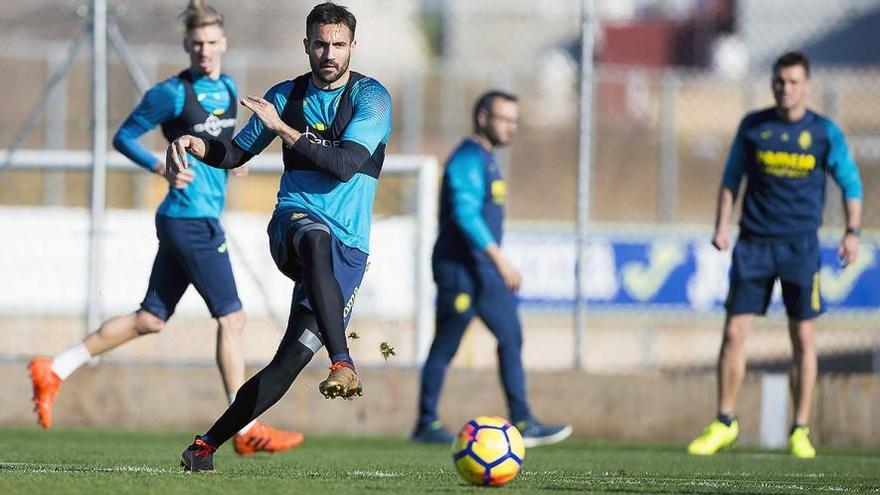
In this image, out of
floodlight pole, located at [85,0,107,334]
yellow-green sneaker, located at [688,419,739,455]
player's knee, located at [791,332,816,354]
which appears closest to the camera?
yellow-green sneaker, located at [688,419,739,455]

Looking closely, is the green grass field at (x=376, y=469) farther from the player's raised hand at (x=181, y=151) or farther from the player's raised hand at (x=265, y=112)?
the player's raised hand at (x=265, y=112)

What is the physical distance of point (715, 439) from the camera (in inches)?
409

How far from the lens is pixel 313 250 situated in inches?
268

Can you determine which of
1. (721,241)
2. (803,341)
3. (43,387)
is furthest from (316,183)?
(803,341)

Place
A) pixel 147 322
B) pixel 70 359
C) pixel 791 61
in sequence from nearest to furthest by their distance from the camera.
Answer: pixel 147 322 → pixel 70 359 → pixel 791 61

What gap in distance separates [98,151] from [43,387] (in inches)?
107

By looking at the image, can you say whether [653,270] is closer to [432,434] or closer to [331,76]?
[432,434]

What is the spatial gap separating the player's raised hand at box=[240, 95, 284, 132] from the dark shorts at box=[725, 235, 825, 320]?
14.5ft

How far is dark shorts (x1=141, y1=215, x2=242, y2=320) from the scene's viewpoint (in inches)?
359

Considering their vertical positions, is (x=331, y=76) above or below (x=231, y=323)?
above

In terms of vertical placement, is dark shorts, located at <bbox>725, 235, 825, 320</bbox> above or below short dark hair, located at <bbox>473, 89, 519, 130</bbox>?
below

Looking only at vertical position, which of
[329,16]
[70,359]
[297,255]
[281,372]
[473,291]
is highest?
[329,16]

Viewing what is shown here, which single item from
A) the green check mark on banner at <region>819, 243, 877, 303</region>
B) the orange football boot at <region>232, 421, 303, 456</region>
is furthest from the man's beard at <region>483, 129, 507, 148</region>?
the green check mark on banner at <region>819, 243, 877, 303</region>

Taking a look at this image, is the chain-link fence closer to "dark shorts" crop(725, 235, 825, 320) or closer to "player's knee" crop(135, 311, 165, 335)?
"dark shorts" crop(725, 235, 825, 320)
